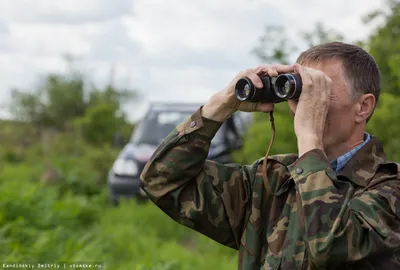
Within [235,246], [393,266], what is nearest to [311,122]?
[393,266]

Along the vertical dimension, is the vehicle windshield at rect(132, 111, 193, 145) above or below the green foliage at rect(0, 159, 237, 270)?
above

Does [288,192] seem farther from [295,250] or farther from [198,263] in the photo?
[198,263]

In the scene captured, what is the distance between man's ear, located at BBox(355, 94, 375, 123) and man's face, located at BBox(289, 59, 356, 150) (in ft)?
0.07

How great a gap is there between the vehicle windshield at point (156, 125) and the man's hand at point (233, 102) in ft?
27.3

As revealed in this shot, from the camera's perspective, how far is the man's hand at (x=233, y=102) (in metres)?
2.88

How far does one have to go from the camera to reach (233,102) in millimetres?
2998

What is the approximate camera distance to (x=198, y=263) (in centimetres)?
706

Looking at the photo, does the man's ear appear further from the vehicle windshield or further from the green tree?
the green tree

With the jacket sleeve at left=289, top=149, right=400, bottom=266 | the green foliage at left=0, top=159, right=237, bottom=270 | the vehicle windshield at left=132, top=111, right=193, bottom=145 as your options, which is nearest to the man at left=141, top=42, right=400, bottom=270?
the jacket sleeve at left=289, top=149, right=400, bottom=266

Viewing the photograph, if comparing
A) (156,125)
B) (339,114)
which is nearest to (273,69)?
(339,114)

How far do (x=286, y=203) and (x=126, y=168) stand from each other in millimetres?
8421

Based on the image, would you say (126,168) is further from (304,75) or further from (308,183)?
(308,183)

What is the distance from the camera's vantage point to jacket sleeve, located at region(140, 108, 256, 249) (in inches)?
118

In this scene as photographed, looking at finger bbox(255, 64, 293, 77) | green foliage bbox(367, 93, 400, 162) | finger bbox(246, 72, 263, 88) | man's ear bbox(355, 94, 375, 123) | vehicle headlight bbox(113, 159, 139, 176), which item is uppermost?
finger bbox(255, 64, 293, 77)
